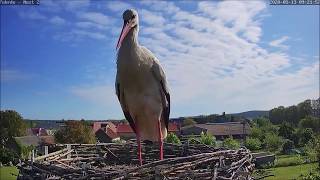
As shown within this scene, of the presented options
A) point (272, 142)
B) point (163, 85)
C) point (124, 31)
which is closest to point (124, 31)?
point (124, 31)

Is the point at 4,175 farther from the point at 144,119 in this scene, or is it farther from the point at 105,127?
the point at 144,119

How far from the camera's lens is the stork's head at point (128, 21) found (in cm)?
387

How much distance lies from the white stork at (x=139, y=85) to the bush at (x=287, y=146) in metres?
32.3

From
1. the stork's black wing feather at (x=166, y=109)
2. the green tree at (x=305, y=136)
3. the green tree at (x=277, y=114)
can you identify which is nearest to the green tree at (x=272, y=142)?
the green tree at (x=305, y=136)

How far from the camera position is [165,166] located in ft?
10.6

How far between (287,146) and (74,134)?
719 inches

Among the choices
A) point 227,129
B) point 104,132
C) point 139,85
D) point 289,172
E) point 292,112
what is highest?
point 292,112

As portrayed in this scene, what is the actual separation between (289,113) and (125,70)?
49459mm

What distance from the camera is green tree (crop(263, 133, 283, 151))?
33.3m

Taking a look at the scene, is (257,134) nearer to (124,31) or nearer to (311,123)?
(311,123)

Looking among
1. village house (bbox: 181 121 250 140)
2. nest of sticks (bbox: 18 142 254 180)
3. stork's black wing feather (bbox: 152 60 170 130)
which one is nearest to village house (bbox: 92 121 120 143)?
village house (bbox: 181 121 250 140)

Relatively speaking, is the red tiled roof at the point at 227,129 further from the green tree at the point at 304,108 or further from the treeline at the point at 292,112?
the green tree at the point at 304,108

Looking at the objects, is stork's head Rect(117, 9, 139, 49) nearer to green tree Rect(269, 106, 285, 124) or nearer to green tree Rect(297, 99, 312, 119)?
green tree Rect(297, 99, 312, 119)

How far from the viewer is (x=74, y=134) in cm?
2423
